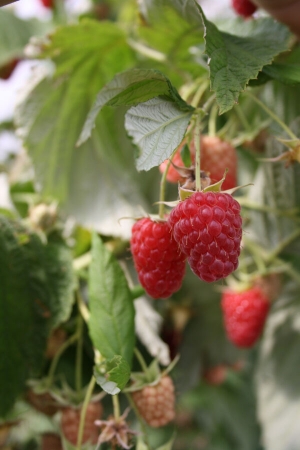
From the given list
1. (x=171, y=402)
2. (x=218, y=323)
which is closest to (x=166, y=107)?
(x=171, y=402)

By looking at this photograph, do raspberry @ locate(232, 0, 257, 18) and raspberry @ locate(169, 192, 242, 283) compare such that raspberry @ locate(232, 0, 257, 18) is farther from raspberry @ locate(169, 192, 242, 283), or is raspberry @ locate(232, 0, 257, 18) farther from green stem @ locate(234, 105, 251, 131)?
raspberry @ locate(169, 192, 242, 283)

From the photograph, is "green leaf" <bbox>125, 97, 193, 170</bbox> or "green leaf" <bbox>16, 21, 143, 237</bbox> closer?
"green leaf" <bbox>125, 97, 193, 170</bbox>

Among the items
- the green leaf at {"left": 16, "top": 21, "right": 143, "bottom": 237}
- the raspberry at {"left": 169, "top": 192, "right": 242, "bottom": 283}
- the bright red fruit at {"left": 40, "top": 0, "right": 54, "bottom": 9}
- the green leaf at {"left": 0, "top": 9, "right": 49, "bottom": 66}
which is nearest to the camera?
the raspberry at {"left": 169, "top": 192, "right": 242, "bottom": 283}

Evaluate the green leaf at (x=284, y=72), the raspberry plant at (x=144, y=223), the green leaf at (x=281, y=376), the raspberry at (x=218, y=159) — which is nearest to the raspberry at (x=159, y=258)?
the raspberry plant at (x=144, y=223)

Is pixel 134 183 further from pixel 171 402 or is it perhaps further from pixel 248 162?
pixel 171 402

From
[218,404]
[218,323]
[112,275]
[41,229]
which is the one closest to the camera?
[112,275]

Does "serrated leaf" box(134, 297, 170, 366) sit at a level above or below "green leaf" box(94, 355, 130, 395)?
below

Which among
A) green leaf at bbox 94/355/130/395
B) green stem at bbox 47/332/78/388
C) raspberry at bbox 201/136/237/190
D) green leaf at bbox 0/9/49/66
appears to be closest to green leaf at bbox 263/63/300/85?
raspberry at bbox 201/136/237/190

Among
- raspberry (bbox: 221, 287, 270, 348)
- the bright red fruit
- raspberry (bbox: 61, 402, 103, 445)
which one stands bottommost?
raspberry (bbox: 221, 287, 270, 348)
